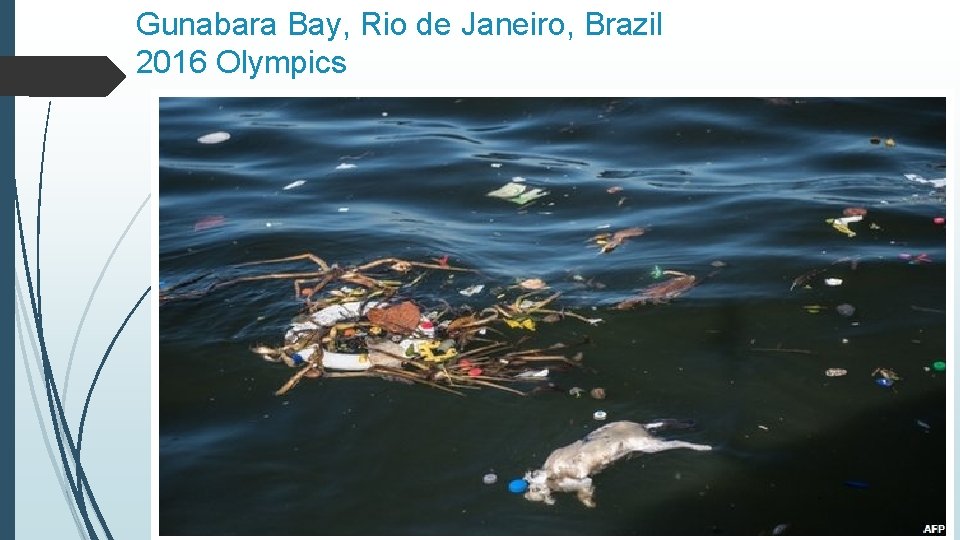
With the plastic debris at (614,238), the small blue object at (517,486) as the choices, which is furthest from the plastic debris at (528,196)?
the small blue object at (517,486)

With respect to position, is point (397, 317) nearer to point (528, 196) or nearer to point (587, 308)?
point (587, 308)

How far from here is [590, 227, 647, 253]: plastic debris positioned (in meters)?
4.09

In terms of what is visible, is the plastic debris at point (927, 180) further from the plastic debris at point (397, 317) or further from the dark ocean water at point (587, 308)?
the plastic debris at point (397, 317)

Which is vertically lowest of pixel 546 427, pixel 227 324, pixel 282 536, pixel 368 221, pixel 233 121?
pixel 282 536

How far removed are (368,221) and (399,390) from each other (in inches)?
48.5

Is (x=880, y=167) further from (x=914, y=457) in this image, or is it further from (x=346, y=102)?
(x=346, y=102)

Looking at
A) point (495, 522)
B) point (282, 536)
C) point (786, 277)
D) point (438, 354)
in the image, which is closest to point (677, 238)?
point (786, 277)

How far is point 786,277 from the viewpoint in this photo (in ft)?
12.6

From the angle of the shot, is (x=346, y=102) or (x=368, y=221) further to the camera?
(x=346, y=102)

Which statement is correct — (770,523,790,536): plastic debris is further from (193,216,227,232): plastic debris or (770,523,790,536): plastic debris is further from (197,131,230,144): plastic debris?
(197,131,230,144): plastic debris

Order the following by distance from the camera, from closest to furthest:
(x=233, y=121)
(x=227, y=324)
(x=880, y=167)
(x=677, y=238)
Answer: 1. (x=227, y=324)
2. (x=677, y=238)
3. (x=880, y=167)
4. (x=233, y=121)

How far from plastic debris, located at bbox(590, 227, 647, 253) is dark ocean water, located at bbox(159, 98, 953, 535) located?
5 cm

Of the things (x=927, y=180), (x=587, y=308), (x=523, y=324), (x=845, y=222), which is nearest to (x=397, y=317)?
(x=523, y=324)
